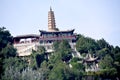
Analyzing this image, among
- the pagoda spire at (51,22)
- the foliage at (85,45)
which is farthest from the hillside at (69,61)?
the pagoda spire at (51,22)

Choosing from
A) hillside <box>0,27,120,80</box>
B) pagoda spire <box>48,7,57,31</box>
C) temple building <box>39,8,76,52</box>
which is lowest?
hillside <box>0,27,120,80</box>

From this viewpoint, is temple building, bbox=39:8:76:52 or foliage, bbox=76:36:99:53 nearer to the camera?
foliage, bbox=76:36:99:53

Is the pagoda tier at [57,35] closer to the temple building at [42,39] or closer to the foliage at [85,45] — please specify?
the temple building at [42,39]

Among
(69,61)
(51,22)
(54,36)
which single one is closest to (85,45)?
(69,61)

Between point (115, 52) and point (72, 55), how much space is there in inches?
327

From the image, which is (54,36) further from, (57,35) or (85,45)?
(85,45)

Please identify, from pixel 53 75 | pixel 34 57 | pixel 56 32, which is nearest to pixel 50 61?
pixel 34 57

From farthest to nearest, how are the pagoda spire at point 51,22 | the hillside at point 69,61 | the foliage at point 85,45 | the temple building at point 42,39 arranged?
the pagoda spire at point 51,22 < the temple building at point 42,39 < the foliage at point 85,45 < the hillside at point 69,61

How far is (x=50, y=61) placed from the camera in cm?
5944

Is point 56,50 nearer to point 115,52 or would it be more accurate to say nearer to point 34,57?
point 34,57

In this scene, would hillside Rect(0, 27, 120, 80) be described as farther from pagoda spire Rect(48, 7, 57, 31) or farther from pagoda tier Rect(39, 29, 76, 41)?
pagoda spire Rect(48, 7, 57, 31)

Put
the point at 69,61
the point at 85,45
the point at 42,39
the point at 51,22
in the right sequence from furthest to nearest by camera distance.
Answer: the point at 51,22
the point at 42,39
the point at 85,45
the point at 69,61

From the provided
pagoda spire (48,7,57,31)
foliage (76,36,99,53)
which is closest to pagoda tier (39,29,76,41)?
pagoda spire (48,7,57,31)

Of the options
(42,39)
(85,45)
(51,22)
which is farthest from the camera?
(51,22)
